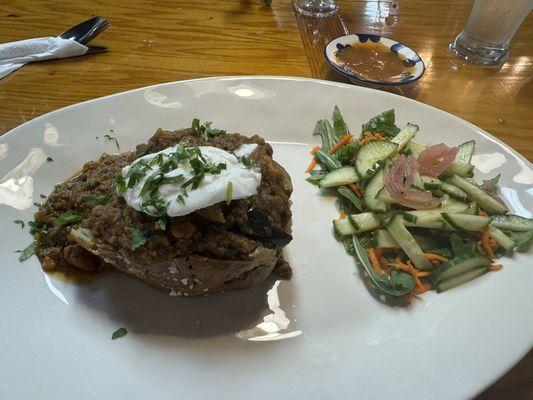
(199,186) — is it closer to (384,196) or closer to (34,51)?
(384,196)

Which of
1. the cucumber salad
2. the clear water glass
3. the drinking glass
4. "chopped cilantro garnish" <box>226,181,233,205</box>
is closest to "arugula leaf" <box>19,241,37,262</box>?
"chopped cilantro garnish" <box>226,181,233,205</box>

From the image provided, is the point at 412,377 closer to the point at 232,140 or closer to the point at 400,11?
the point at 232,140

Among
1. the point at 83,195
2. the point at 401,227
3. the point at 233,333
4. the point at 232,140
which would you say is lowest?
the point at 233,333

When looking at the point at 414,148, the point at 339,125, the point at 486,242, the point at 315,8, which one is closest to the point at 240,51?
the point at 315,8

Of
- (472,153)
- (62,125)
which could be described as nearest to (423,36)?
(472,153)

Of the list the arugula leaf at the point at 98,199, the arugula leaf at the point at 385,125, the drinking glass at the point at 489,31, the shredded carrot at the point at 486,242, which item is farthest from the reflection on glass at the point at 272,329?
the drinking glass at the point at 489,31

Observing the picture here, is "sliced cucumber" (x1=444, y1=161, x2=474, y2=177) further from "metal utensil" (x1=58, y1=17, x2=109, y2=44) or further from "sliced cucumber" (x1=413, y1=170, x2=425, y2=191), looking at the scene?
"metal utensil" (x1=58, y1=17, x2=109, y2=44)

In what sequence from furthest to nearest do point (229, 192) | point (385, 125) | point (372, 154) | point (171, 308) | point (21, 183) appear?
1. point (385, 125)
2. point (372, 154)
3. point (21, 183)
4. point (171, 308)
5. point (229, 192)
